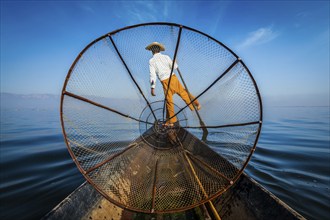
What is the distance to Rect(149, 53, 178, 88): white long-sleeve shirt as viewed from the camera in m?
3.92

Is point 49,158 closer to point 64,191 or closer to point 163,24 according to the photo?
point 64,191

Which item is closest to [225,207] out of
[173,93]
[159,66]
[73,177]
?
[173,93]

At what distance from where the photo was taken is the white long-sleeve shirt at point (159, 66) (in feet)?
12.9

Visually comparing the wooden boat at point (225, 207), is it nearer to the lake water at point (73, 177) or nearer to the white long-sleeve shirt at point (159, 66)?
the lake water at point (73, 177)

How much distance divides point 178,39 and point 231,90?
1.31 m

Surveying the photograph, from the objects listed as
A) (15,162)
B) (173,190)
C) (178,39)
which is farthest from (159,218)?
(15,162)

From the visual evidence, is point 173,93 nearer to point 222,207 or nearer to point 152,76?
point 152,76

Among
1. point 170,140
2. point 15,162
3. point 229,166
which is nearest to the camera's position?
point 229,166

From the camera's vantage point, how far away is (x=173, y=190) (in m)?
2.89

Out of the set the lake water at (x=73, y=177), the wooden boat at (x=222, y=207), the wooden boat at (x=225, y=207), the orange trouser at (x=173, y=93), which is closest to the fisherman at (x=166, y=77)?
the orange trouser at (x=173, y=93)

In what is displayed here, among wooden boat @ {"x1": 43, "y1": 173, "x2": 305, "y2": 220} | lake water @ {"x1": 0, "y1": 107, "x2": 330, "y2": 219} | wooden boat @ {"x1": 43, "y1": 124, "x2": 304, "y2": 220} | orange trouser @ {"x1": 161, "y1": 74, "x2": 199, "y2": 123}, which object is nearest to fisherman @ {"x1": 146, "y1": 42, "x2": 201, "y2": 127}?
orange trouser @ {"x1": 161, "y1": 74, "x2": 199, "y2": 123}

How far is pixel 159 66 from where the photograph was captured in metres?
4.01

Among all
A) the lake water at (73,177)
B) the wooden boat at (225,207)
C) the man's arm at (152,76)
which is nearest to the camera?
the wooden boat at (225,207)

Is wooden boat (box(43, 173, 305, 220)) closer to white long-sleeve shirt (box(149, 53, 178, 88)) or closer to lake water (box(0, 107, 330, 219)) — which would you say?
lake water (box(0, 107, 330, 219))
